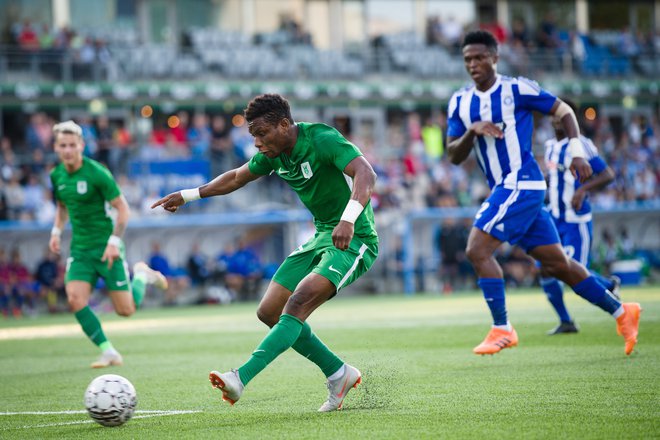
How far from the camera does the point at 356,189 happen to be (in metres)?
6.67

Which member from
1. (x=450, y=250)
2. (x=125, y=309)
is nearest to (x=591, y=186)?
(x=125, y=309)

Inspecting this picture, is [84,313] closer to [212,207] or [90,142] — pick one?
[90,142]

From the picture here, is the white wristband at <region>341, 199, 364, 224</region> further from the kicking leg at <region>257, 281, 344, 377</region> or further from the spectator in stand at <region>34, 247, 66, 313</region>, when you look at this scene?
the spectator in stand at <region>34, 247, 66, 313</region>

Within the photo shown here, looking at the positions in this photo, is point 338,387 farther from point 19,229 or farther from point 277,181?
point 277,181

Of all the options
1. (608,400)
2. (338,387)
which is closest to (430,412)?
(338,387)

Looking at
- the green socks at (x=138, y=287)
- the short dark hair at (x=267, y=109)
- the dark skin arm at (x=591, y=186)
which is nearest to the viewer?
the short dark hair at (x=267, y=109)

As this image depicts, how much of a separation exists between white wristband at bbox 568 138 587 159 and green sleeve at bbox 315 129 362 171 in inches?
103

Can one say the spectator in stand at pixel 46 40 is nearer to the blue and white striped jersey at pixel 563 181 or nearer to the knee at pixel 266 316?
the blue and white striped jersey at pixel 563 181

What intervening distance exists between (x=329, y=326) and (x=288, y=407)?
840 centimetres

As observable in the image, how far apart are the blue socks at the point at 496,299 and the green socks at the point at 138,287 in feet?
15.4

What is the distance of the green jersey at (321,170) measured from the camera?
6906mm

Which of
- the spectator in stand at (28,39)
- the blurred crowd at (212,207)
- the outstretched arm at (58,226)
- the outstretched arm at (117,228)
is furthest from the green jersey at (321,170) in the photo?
the spectator in stand at (28,39)

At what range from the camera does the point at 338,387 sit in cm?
703

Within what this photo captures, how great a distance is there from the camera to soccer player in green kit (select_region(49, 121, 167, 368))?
36.6ft
